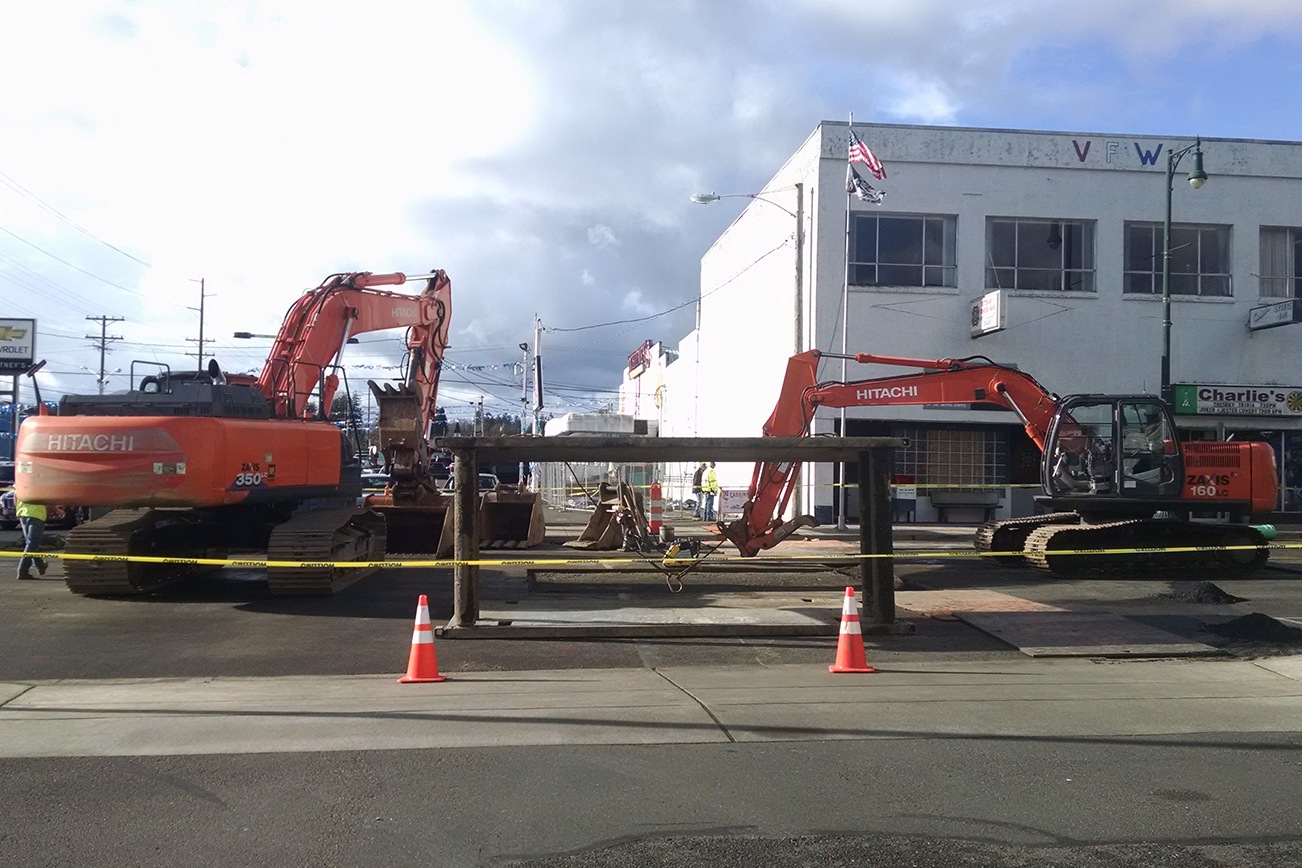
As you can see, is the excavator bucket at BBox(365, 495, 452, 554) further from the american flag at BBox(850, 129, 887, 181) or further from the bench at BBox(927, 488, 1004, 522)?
the bench at BBox(927, 488, 1004, 522)

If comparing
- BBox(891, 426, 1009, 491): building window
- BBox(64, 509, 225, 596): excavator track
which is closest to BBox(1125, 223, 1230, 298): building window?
BBox(891, 426, 1009, 491): building window

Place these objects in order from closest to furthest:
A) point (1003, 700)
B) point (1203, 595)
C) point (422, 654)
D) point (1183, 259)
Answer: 1. point (1003, 700)
2. point (422, 654)
3. point (1203, 595)
4. point (1183, 259)

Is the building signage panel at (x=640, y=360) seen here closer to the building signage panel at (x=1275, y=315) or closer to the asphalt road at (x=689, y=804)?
the building signage panel at (x=1275, y=315)

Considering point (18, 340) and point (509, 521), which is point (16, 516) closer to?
point (509, 521)

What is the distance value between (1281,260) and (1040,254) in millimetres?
6805

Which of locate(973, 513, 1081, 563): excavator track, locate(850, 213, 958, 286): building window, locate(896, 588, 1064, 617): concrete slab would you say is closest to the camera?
locate(896, 588, 1064, 617): concrete slab

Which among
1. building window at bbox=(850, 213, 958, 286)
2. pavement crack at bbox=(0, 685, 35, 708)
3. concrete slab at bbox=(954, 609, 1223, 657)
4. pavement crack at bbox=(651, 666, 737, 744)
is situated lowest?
pavement crack at bbox=(0, 685, 35, 708)

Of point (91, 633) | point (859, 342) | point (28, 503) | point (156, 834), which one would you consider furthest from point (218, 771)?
point (859, 342)

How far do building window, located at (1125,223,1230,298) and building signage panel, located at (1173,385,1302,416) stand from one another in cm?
259

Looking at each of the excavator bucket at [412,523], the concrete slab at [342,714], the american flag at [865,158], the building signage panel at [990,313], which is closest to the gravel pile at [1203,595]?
the concrete slab at [342,714]

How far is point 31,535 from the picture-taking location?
15.0 m

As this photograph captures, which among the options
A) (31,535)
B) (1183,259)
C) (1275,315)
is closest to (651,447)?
(31,535)

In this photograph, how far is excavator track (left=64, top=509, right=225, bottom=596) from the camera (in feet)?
42.9

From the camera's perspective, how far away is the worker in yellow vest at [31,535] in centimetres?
1451
